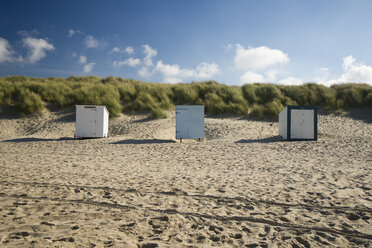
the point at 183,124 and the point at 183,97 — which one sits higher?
the point at 183,97

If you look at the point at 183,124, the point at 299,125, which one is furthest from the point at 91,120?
the point at 299,125

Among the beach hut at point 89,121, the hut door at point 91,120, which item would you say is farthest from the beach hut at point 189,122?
the hut door at point 91,120

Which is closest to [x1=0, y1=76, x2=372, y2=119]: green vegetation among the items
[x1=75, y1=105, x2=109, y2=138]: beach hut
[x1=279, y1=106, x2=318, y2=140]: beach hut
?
[x1=75, y1=105, x2=109, y2=138]: beach hut

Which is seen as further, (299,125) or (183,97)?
(183,97)

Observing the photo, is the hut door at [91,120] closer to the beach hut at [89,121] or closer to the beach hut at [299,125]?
the beach hut at [89,121]

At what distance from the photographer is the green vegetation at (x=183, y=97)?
1747 centimetres

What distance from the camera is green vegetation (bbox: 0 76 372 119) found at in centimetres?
1747

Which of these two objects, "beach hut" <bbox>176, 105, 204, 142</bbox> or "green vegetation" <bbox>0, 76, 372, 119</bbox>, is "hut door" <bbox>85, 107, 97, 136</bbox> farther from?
"green vegetation" <bbox>0, 76, 372, 119</bbox>

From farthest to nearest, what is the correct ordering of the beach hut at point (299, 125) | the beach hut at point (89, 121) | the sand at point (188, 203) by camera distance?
the beach hut at point (89, 121) → the beach hut at point (299, 125) → the sand at point (188, 203)

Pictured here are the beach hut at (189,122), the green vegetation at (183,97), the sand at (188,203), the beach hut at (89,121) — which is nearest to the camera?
the sand at (188,203)

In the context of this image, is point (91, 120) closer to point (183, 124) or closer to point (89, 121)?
point (89, 121)

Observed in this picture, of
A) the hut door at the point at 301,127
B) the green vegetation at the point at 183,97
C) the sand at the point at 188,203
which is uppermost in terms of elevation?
the green vegetation at the point at 183,97

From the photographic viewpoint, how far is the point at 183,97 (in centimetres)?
1997

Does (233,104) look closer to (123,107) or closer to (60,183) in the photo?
(123,107)
